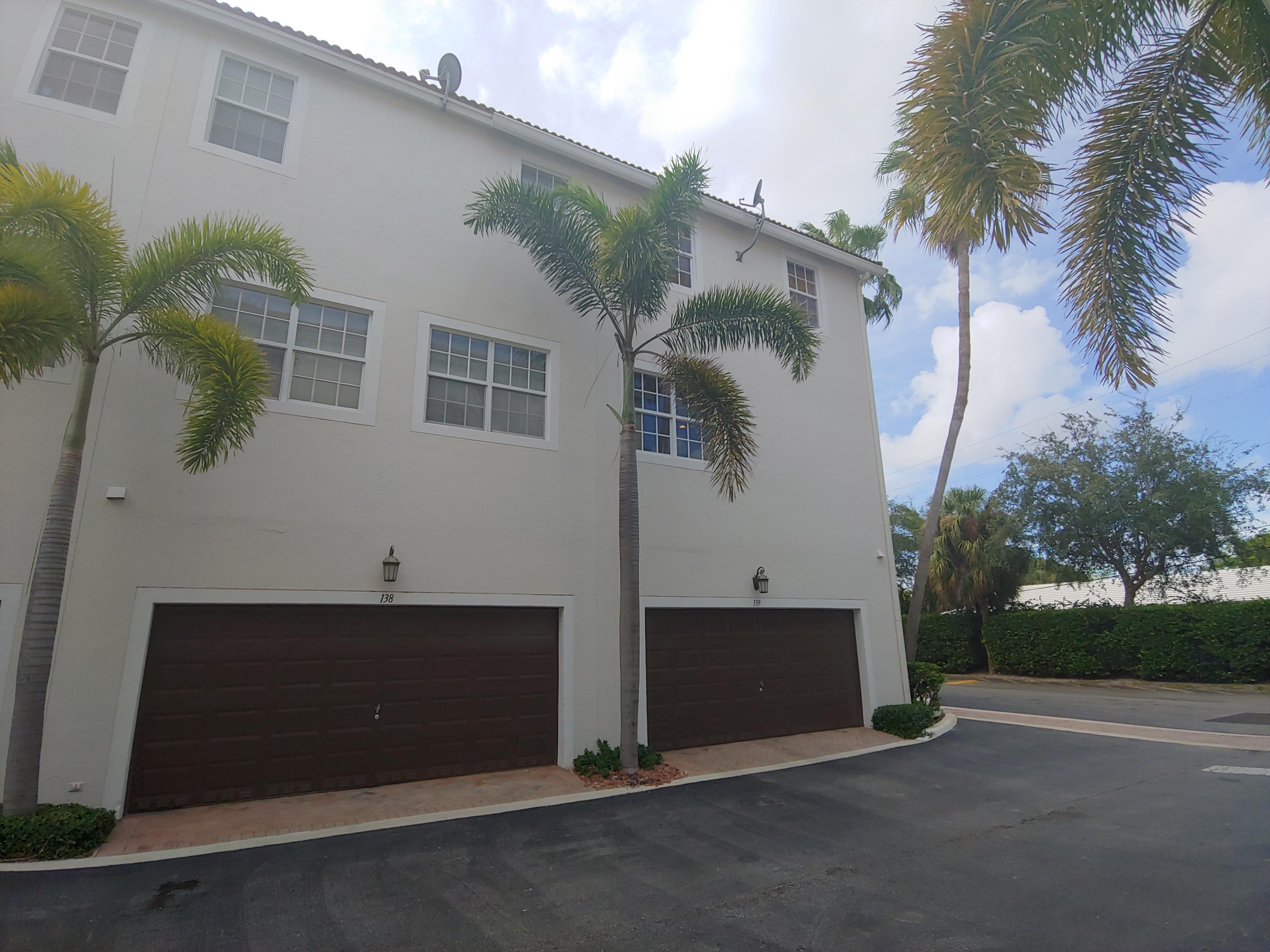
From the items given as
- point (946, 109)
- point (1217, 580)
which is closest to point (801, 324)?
point (946, 109)

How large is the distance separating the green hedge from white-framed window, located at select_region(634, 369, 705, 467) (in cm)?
1613

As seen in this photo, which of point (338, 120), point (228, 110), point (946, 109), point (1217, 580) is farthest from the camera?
point (1217, 580)

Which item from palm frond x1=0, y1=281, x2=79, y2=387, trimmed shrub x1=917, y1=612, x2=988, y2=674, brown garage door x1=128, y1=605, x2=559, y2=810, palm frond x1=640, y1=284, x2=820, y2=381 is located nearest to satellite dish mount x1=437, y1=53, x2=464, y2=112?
palm frond x1=640, y1=284, x2=820, y2=381

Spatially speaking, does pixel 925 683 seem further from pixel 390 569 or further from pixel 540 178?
pixel 540 178

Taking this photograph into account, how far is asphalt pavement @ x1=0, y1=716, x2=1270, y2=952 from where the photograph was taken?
455cm

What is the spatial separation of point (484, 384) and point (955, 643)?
22565 mm

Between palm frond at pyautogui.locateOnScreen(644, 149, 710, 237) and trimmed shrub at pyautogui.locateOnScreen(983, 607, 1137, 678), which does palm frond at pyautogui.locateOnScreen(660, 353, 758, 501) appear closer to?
palm frond at pyautogui.locateOnScreen(644, 149, 710, 237)

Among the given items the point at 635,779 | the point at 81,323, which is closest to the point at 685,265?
the point at 635,779

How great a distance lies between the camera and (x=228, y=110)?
9.05 m

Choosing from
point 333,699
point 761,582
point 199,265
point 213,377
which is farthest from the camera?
point 761,582

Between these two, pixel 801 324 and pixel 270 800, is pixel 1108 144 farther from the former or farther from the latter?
pixel 270 800

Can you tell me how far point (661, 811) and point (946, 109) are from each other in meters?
7.84

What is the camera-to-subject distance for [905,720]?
38.9 ft

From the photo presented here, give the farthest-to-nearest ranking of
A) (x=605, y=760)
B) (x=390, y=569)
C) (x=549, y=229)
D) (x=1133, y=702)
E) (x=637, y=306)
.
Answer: (x=1133, y=702)
(x=637, y=306)
(x=549, y=229)
(x=605, y=760)
(x=390, y=569)
